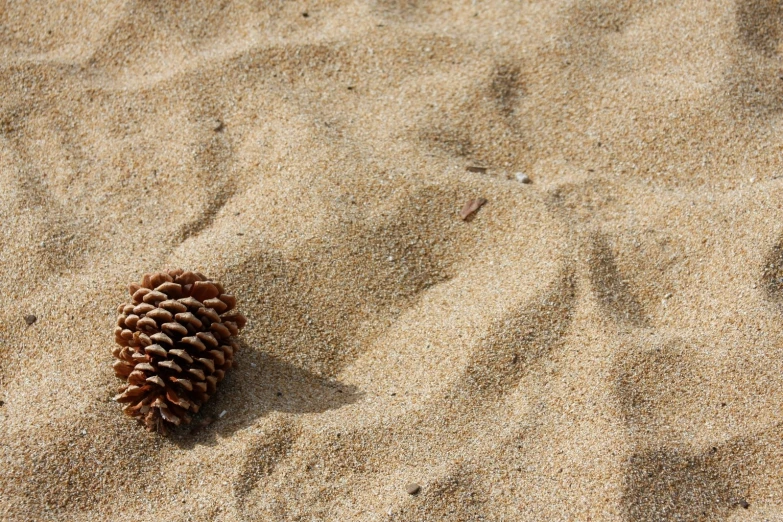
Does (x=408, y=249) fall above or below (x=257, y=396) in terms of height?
above

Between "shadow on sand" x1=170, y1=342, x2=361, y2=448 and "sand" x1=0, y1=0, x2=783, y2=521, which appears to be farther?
"shadow on sand" x1=170, y1=342, x2=361, y2=448

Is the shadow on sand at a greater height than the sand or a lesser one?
lesser

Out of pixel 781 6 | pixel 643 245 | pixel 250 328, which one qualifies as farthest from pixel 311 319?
pixel 781 6

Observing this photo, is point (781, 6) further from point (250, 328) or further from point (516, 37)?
point (250, 328)

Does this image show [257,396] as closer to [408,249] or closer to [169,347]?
[169,347]

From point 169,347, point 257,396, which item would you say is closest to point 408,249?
point 257,396
